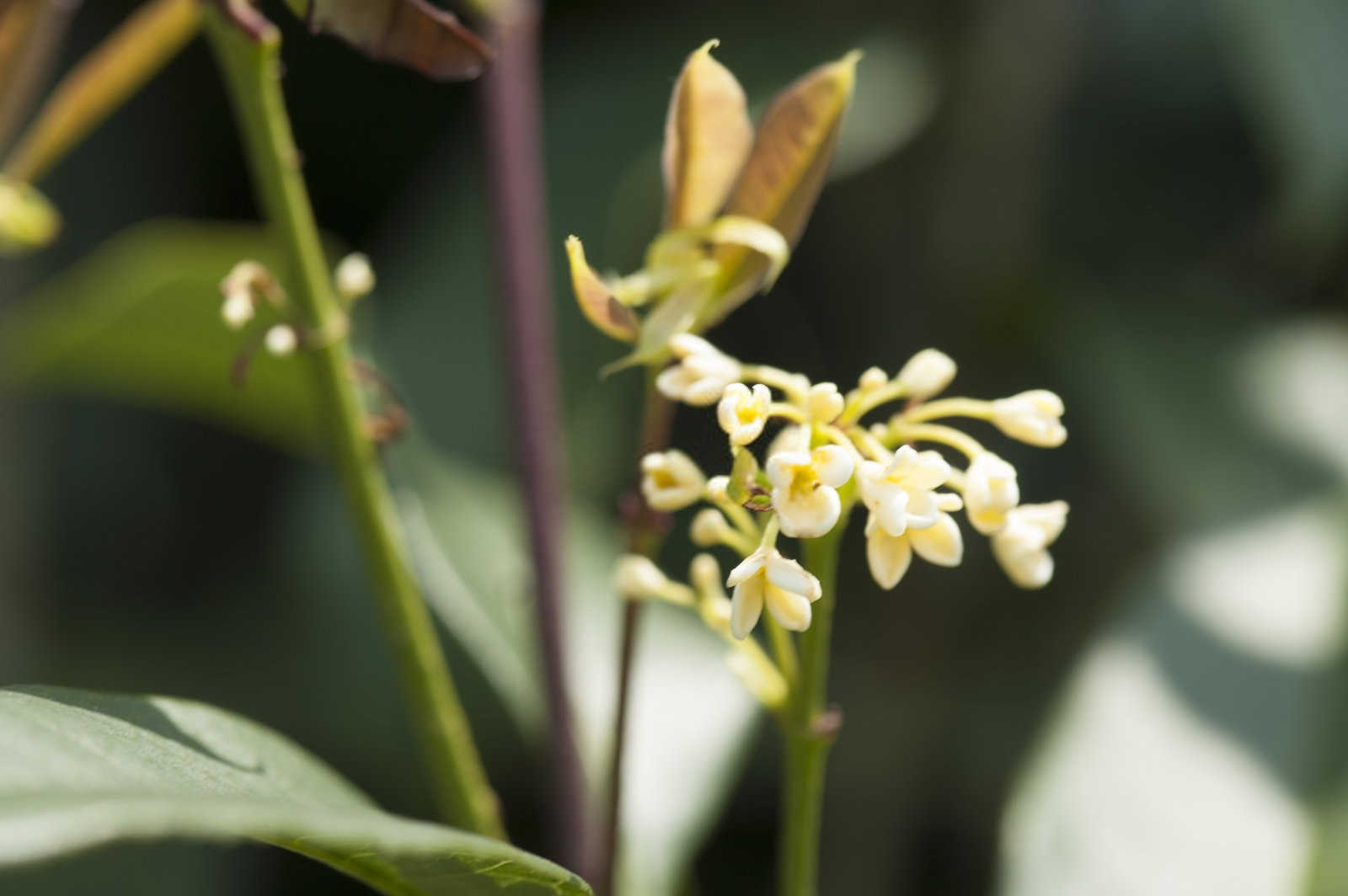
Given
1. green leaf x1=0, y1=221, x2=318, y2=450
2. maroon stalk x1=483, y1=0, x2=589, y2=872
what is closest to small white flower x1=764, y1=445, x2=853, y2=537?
maroon stalk x1=483, y1=0, x2=589, y2=872

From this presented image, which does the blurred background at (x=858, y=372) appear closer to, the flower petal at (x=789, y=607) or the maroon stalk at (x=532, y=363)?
the maroon stalk at (x=532, y=363)

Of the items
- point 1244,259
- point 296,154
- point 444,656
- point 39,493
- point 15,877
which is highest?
point 1244,259

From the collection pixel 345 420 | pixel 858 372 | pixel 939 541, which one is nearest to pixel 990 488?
pixel 939 541

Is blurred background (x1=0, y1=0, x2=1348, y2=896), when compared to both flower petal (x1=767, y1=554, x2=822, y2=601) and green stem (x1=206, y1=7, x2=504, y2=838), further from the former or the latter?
flower petal (x1=767, y1=554, x2=822, y2=601)

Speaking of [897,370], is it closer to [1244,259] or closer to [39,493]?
[1244,259]

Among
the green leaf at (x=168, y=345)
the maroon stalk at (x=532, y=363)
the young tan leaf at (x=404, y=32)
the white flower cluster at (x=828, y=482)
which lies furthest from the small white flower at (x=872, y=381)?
the green leaf at (x=168, y=345)

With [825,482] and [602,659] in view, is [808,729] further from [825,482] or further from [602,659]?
[602,659]

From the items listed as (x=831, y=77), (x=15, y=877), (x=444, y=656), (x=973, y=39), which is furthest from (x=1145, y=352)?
(x=15, y=877)
